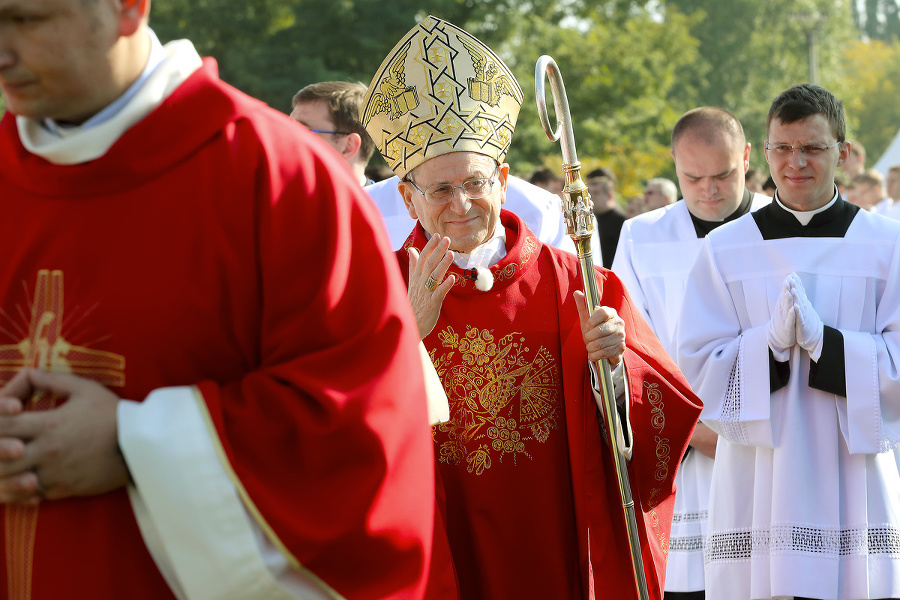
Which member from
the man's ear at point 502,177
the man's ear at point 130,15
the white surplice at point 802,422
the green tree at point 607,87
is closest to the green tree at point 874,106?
the green tree at point 607,87

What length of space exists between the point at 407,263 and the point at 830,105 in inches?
91.1

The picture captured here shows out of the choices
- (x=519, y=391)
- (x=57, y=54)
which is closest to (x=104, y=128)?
(x=57, y=54)

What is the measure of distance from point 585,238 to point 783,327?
4.98 feet

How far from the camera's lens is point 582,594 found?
3592 millimetres

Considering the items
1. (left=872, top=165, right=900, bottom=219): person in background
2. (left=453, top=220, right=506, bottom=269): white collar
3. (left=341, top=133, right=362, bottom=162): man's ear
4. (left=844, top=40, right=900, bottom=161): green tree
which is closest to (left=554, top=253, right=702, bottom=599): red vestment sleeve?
(left=453, top=220, right=506, bottom=269): white collar

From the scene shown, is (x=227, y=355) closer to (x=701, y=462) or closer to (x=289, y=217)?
(x=289, y=217)

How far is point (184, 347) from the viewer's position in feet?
7.01

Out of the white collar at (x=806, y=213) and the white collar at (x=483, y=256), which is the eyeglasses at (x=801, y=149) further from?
the white collar at (x=483, y=256)

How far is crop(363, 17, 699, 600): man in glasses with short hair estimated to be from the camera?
3564 mm

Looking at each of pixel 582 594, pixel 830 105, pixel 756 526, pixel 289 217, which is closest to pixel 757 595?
pixel 756 526

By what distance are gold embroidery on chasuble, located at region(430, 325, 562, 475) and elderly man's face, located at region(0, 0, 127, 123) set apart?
1789mm

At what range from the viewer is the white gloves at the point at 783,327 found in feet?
15.4

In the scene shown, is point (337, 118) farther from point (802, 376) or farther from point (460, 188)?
point (802, 376)

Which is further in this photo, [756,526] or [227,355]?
[756,526]
